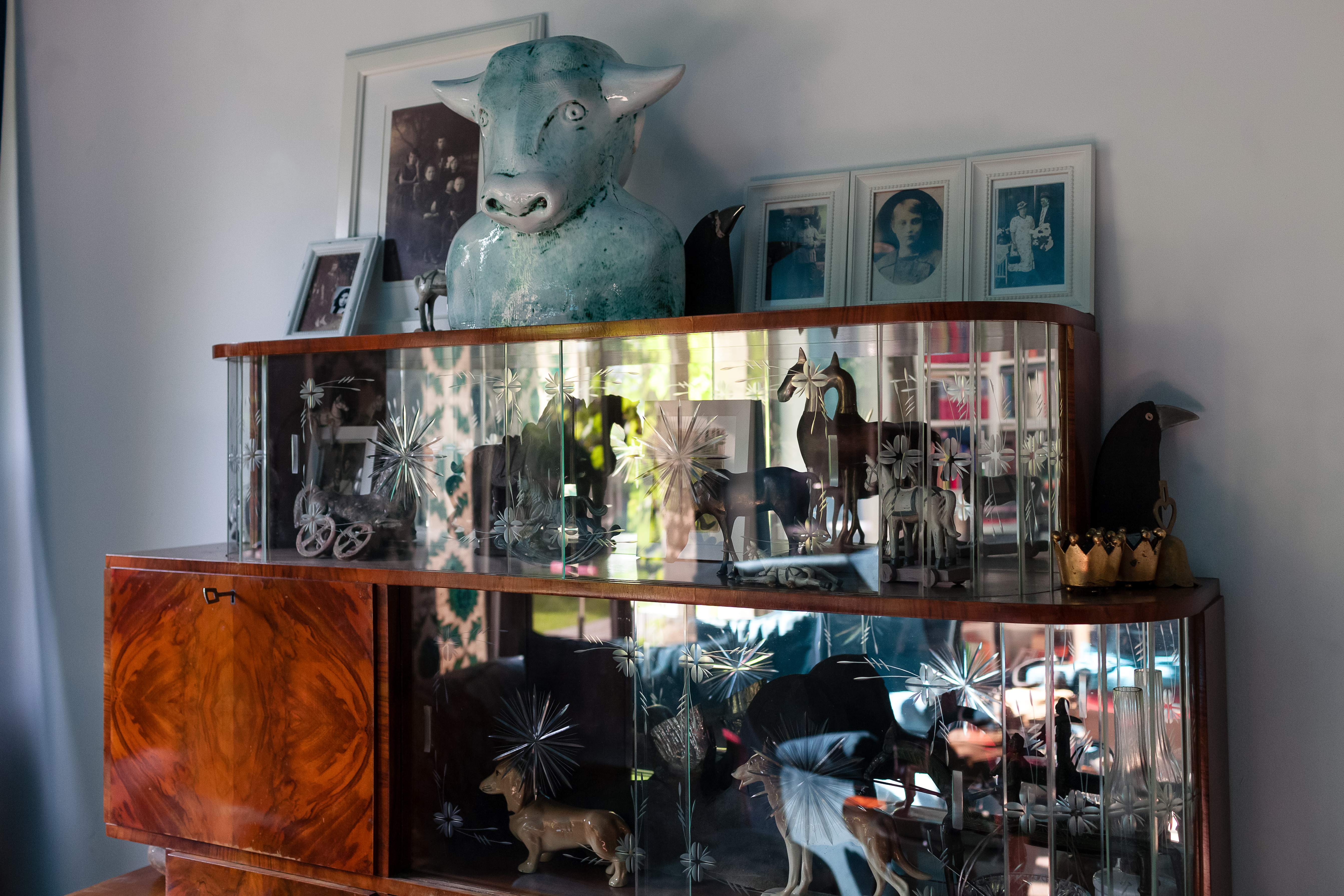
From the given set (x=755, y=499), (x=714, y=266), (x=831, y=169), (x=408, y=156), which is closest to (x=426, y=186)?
(x=408, y=156)

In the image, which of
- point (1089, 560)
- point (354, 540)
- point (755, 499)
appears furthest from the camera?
point (354, 540)

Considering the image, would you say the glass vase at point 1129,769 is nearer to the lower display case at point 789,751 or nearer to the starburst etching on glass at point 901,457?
the lower display case at point 789,751

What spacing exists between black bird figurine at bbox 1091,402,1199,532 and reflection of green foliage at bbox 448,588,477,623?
2.74 feet

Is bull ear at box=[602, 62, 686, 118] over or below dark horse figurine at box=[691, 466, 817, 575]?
over

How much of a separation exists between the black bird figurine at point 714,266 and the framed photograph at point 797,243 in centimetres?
8

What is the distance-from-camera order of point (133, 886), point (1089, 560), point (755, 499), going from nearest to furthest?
point (1089, 560)
point (755, 499)
point (133, 886)

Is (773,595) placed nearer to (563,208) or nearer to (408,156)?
(563,208)

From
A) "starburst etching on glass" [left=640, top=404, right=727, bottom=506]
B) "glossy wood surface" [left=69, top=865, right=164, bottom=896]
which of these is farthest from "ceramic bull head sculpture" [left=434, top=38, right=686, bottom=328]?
"glossy wood surface" [left=69, top=865, right=164, bottom=896]

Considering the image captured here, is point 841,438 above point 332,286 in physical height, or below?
below

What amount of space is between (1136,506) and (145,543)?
1928 mm

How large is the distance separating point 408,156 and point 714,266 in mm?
710

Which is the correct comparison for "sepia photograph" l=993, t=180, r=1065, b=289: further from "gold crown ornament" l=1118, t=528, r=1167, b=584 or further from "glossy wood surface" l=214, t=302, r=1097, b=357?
"gold crown ornament" l=1118, t=528, r=1167, b=584

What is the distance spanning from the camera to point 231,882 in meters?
1.52

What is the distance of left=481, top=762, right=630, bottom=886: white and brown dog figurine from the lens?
133 cm
